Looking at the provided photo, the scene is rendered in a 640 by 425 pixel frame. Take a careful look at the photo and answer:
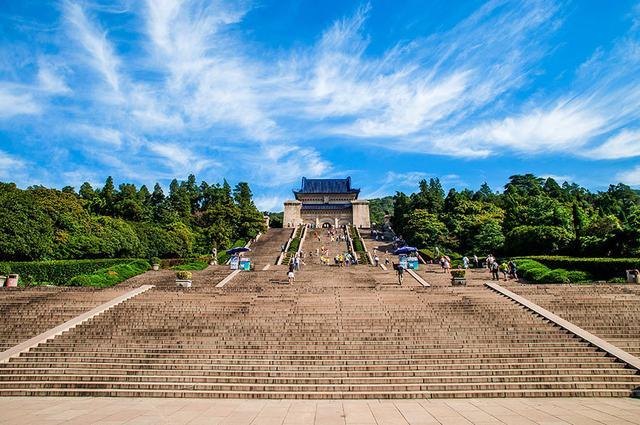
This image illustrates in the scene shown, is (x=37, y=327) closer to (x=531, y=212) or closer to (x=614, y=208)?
(x=531, y=212)

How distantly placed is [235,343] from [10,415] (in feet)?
17.4

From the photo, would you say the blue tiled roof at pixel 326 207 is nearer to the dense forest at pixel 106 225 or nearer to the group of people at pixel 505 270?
the dense forest at pixel 106 225

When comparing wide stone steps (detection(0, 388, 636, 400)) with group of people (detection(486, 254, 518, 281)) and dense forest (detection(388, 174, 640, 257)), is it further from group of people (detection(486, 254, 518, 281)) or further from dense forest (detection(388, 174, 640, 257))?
dense forest (detection(388, 174, 640, 257))

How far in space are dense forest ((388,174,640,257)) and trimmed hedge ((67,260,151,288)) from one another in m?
26.3

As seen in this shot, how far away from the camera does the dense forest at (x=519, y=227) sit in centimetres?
2497

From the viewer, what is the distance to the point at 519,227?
104ft

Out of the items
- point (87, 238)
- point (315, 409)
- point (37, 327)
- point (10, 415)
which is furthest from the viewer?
point (87, 238)

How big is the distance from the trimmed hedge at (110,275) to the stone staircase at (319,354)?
6.26m

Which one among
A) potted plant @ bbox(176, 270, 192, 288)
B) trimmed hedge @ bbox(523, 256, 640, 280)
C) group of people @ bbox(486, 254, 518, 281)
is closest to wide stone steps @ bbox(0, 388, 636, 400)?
potted plant @ bbox(176, 270, 192, 288)

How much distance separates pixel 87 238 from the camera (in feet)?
96.4

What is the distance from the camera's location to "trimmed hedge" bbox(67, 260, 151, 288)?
64.4ft

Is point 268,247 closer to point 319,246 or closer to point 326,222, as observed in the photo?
point 319,246

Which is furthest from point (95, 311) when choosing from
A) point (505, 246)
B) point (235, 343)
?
point (505, 246)

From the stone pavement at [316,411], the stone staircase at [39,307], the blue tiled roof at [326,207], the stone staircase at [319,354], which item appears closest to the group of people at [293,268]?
the stone staircase at [319,354]
